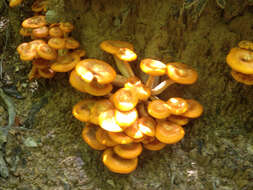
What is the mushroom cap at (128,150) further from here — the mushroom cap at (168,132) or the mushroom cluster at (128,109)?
the mushroom cap at (168,132)

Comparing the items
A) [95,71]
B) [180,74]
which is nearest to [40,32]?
[95,71]

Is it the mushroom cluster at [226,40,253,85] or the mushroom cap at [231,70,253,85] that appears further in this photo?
the mushroom cap at [231,70,253,85]

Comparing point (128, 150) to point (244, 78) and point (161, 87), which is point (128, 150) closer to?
point (161, 87)

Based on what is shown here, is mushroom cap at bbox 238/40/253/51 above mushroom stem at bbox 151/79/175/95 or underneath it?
above

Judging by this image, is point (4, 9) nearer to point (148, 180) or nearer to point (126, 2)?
point (126, 2)

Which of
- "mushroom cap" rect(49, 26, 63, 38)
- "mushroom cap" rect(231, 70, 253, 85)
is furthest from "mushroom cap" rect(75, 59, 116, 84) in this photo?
"mushroom cap" rect(231, 70, 253, 85)

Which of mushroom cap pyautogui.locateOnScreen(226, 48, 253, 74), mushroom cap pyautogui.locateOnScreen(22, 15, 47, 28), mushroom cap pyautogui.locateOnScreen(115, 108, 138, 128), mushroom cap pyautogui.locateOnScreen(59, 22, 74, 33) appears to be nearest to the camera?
mushroom cap pyautogui.locateOnScreen(226, 48, 253, 74)

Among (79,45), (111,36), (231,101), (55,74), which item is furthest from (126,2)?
(231,101)

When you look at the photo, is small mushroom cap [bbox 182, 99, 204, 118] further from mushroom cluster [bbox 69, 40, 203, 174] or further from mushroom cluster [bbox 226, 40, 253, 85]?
mushroom cluster [bbox 226, 40, 253, 85]
